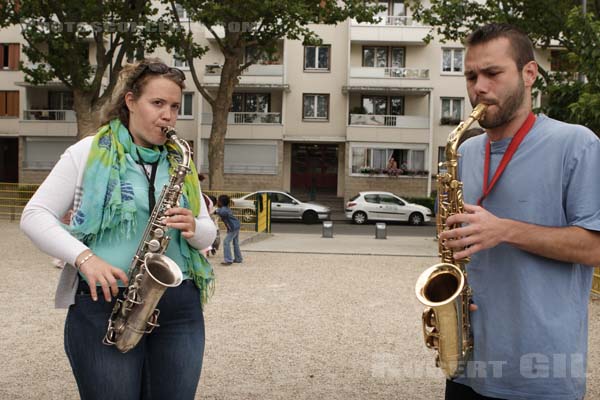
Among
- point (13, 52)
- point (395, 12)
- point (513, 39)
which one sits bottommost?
point (513, 39)

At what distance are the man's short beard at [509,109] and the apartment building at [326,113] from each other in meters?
32.8

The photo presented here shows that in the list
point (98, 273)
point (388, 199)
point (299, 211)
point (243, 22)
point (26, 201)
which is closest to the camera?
point (98, 273)

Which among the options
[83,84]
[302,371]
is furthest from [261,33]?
[302,371]

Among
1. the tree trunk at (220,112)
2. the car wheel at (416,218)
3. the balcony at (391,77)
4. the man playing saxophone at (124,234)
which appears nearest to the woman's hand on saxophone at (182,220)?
the man playing saxophone at (124,234)

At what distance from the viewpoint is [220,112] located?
24250 millimetres

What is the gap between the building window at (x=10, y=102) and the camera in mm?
37781

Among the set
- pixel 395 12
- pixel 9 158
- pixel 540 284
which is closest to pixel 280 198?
pixel 395 12

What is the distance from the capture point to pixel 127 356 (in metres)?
2.60

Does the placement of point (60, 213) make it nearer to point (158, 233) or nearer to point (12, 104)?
point (158, 233)

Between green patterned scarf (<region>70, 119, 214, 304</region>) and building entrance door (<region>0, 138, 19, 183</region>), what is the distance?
133 ft

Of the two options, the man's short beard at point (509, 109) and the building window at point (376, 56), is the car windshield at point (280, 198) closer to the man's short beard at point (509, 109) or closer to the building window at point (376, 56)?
the building window at point (376, 56)

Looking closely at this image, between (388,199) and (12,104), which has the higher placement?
(12,104)

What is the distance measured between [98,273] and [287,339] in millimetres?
4610

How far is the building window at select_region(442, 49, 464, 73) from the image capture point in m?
36.6
